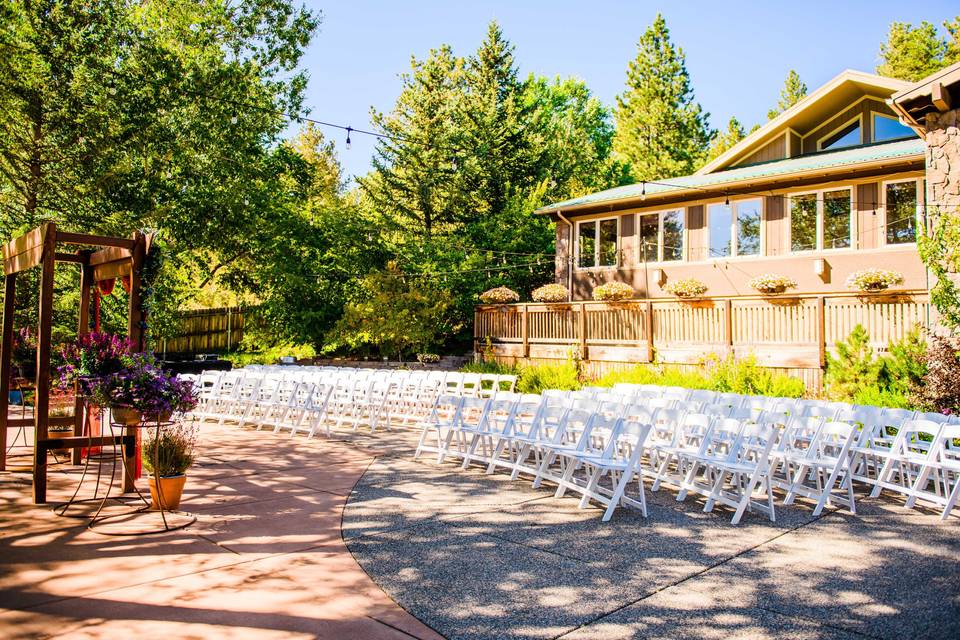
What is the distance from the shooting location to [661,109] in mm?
40688

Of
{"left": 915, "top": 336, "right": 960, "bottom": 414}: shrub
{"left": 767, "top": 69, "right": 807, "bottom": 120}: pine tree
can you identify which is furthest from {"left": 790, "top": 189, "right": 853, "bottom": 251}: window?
{"left": 767, "top": 69, "right": 807, "bottom": 120}: pine tree

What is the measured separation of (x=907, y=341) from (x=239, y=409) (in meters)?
12.4

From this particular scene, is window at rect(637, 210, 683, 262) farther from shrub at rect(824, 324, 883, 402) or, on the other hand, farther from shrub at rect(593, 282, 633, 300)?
shrub at rect(824, 324, 883, 402)

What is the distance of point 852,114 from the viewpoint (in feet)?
63.9

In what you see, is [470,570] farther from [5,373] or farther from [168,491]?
[5,373]

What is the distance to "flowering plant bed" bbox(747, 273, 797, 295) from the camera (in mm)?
16094

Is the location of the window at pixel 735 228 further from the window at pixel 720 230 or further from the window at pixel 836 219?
the window at pixel 836 219

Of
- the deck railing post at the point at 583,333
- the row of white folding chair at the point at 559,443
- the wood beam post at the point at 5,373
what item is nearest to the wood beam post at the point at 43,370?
the wood beam post at the point at 5,373

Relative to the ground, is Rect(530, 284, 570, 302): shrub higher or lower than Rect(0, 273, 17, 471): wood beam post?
higher

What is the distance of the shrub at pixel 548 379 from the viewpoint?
15.7 metres

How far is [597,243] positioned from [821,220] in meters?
6.34

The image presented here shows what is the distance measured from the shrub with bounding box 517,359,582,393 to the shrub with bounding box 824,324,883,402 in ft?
17.5

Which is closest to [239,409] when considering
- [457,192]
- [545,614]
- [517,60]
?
[545,614]

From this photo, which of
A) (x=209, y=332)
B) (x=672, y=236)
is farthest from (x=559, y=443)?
(x=209, y=332)
